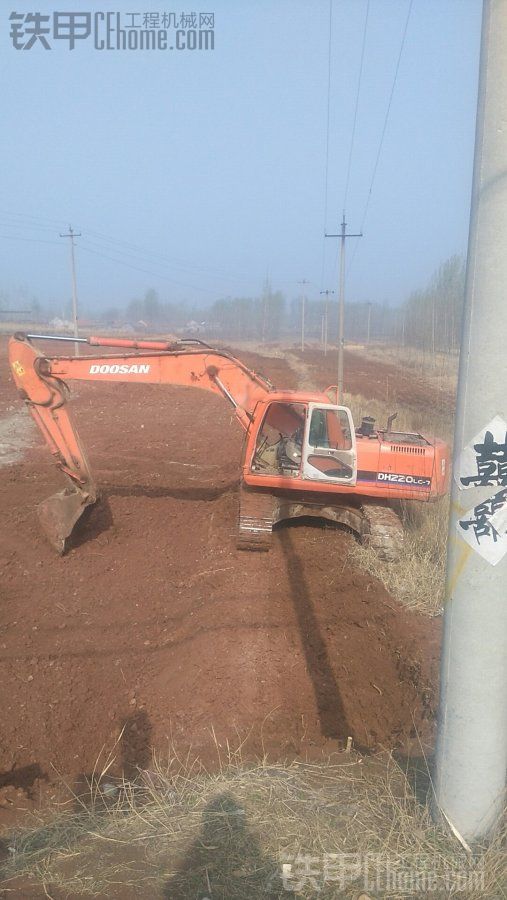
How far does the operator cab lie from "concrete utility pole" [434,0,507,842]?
580 cm

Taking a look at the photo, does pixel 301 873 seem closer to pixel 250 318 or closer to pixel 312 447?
pixel 312 447

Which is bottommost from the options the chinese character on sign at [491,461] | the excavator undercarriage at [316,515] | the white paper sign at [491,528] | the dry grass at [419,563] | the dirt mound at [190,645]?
the dirt mound at [190,645]

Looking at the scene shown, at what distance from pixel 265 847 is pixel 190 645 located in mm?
3920

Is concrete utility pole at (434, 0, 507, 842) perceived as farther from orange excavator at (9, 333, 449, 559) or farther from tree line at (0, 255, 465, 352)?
tree line at (0, 255, 465, 352)

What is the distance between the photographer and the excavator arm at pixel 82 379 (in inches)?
364

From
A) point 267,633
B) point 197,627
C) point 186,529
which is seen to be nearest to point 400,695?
point 267,633

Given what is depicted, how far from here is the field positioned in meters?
5.49

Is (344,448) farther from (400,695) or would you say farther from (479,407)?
(479,407)

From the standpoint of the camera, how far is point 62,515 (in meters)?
9.41

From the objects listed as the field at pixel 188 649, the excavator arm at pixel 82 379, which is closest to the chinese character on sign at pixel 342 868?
the field at pixel 188 649

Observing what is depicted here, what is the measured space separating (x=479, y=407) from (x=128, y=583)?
6.45 m

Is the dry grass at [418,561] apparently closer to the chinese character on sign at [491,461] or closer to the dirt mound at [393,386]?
the chinese character on sign at [491,461]

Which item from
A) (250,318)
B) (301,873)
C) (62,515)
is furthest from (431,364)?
(250,318)

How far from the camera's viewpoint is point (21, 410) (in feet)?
69.6
